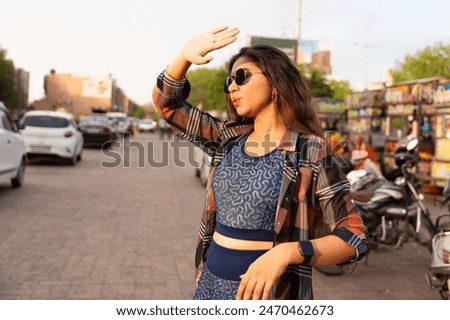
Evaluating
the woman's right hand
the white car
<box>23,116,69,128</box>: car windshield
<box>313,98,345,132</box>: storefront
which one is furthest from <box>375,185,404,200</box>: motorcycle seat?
<box>313,98,345,132</box>: storefront

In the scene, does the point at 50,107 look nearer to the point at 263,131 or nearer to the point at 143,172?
the point at 143,172

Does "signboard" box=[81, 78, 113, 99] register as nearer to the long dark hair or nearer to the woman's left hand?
the long dark hair

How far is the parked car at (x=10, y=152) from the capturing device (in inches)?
428

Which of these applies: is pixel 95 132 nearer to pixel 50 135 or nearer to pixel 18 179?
pixel 50 135

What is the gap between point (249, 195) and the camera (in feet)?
6.13

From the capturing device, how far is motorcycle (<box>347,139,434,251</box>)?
6223 millimetres

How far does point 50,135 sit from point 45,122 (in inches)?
28.3

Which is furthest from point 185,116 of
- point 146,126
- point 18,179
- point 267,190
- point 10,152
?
point 146,126

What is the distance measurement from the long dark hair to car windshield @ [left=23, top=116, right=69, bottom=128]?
1631 cm

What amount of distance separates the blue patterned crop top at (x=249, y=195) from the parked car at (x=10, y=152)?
9.57 metres

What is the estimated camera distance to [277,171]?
73.9 inches

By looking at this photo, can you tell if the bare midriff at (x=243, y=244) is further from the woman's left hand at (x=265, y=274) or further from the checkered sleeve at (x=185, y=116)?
the checkered sleeve at (x=185, y=116)

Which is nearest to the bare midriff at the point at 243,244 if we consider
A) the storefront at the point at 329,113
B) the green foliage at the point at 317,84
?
the storefront at the point at 329,113
